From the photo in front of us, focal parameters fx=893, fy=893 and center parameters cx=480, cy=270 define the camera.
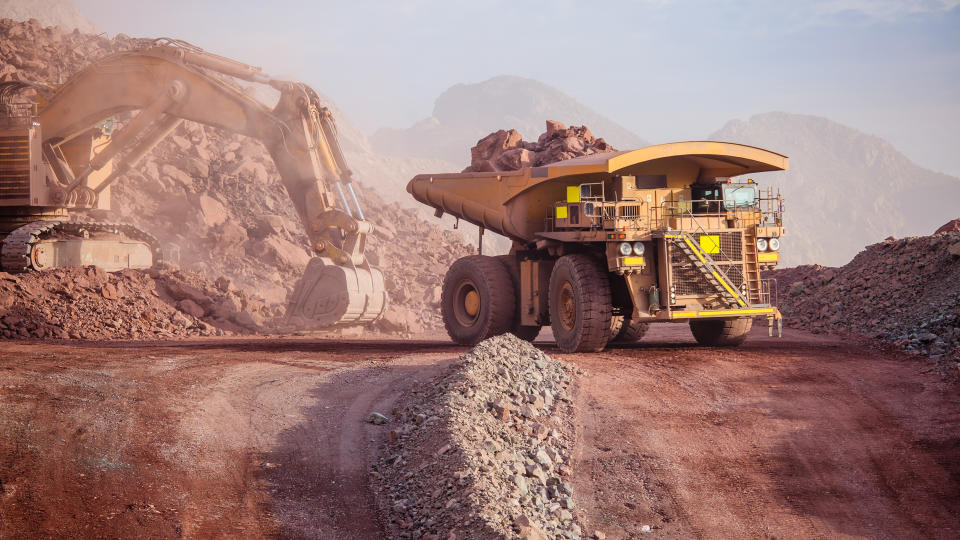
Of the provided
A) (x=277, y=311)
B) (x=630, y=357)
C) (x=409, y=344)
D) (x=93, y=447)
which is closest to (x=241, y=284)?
(x=277, y=311)

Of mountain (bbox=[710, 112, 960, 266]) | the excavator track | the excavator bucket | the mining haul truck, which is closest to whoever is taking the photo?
the mining haul truck

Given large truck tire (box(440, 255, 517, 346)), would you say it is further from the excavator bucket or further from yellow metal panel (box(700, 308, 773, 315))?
yellow metal panel (box(700, 308, 773, 315))

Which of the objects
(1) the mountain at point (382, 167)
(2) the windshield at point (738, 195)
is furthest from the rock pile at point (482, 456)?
(1) the mountain at point (382, 167)

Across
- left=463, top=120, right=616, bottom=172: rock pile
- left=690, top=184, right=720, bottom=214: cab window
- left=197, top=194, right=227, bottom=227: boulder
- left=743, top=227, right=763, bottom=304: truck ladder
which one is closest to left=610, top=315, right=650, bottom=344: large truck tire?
left=690, top=184, right=720, bottom=214: cab window

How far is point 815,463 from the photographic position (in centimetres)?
925

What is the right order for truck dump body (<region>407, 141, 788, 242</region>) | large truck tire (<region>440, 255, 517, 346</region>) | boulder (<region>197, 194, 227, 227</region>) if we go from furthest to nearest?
boulder (<region>197, 194, 227, 227</region>) → large truck tire (<region>440, 255, 517, 346</region>) → truck dump body (<region>407, 141, 788, 242</region>)

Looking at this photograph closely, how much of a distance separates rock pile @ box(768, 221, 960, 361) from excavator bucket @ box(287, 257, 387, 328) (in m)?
9.86

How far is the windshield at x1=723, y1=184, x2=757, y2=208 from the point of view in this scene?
14.8 meters

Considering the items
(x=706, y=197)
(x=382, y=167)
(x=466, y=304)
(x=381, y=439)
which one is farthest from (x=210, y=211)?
(x=382, y=167)

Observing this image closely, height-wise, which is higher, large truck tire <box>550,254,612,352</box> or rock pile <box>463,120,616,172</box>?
rock pile <box>463,120,616,172</box>

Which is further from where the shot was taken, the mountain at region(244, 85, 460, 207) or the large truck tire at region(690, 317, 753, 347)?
the mountain at region(244, 85, 460, 207)

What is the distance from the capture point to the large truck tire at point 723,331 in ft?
51.2

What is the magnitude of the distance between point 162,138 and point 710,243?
13167 mm

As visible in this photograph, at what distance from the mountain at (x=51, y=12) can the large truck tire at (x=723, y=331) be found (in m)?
87.6
